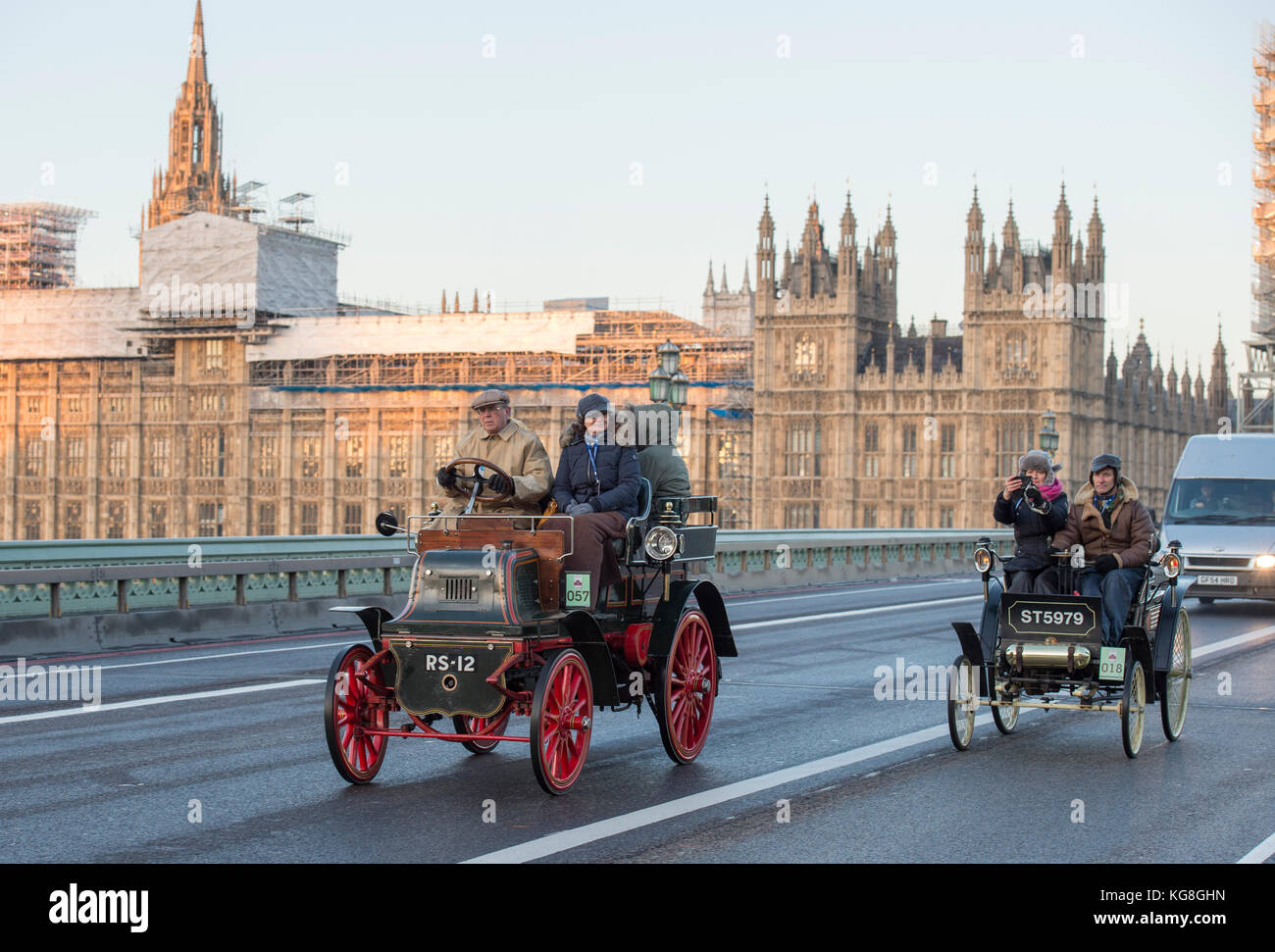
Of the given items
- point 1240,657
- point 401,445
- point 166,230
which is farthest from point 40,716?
point 166,230

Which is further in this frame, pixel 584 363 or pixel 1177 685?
pixel 584 363

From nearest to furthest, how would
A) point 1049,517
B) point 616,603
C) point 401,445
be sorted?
point 616,603 < point 1049,517 < point 401,445

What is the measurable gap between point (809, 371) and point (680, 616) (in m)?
70.1

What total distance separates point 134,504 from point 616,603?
276ft

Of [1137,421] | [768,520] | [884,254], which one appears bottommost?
[768,520]

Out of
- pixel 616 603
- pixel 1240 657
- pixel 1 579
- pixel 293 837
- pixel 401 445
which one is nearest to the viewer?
pixel 293 837

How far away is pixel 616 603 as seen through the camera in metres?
9.32

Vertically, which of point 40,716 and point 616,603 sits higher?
point 616,603

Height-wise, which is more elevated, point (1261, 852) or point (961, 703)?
point (961, 703)

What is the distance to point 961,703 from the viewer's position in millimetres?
10109

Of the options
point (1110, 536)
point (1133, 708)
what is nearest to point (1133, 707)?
point (1133, 708)

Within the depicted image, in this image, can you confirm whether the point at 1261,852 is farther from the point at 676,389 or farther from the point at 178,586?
the point at 676,389

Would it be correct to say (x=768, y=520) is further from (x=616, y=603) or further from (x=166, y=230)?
(x=616, y=603)

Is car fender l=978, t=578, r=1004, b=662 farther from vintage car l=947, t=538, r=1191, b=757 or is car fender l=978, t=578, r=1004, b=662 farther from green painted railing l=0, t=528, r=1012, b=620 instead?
green painted railing l=0, t=528, r=1012, b=620
